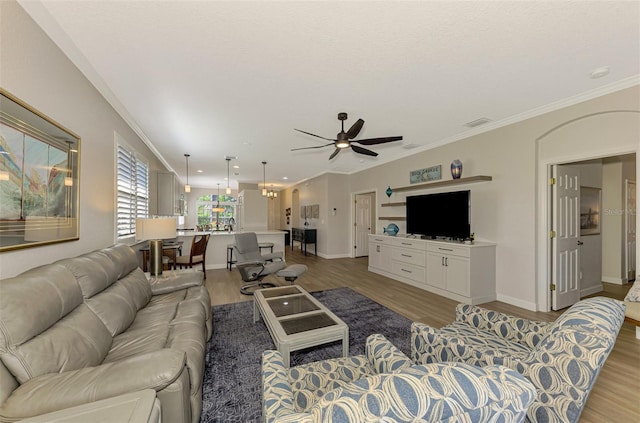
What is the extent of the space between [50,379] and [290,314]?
5.33ft

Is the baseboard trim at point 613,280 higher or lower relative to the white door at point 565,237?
lower

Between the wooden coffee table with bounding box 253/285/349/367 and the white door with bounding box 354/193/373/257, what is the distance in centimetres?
506

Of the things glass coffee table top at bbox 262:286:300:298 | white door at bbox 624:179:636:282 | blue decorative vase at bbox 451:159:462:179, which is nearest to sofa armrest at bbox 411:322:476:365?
glass coffee table top at bbox 262:286:300:298

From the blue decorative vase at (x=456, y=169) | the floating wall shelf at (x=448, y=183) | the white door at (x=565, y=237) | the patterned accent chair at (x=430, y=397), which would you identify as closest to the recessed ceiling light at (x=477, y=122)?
the blue decorative vase at (x=456, y=169)

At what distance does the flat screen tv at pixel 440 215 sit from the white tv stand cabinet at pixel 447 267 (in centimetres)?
25

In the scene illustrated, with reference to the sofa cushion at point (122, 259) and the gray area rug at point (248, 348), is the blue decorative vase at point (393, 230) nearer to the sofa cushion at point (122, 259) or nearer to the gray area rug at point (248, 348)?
the gray area rug at point (248, 348)

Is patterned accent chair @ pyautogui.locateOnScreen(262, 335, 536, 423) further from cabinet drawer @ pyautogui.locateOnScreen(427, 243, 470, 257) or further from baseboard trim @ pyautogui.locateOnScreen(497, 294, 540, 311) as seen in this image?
baseboard trim @ pyautogui.locateOnScreen(497, 294, 540, 311)

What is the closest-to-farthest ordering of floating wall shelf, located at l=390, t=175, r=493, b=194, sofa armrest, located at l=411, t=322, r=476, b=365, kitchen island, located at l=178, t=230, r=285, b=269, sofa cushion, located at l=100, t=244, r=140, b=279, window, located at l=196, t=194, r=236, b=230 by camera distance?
sofa armrest, located at l=411, t=322, r=476, b=365 < sofa cushion, located at l=100, t=244, r=140, b=279 < floating wall shelf, located at l=390, t=175, r=493, b=194 < kitchen island, located at l=178, t=230, r=285, b=269 < window, located at l=196, t=194, r=236, b=230

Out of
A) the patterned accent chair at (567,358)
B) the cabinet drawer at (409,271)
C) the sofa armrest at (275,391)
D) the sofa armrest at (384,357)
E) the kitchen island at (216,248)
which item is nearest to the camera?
the sofa armrest at (275,391)

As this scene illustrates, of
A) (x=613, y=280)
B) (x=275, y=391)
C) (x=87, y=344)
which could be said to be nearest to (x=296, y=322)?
(x=275, y=391)

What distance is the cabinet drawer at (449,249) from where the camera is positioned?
378 centimetres

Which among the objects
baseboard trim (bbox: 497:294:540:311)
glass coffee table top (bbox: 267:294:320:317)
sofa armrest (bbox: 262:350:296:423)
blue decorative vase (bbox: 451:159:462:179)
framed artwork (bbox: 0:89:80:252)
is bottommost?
baseboard trim (bbox: 497:294:540:311)

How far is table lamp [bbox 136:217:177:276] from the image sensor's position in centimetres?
310

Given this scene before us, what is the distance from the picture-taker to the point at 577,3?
66.3 inches
